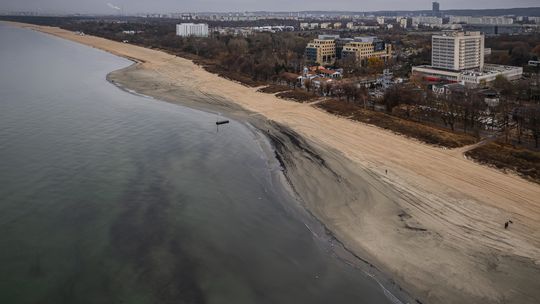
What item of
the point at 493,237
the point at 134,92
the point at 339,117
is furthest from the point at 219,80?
the point at 493,237

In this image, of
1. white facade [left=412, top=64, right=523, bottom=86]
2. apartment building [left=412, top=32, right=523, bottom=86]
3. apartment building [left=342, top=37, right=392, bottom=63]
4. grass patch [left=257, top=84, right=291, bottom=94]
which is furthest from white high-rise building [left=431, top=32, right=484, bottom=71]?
grass patch [left=257, top=84, right=291, bottom=94]

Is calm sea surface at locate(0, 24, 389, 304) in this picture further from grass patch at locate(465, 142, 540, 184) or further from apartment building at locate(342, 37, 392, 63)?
apartment building at locate(342, 37, 392, 63)

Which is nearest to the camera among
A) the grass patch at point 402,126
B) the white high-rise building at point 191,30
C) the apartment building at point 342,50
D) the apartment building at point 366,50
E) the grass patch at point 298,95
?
the grass patch at point 402,126

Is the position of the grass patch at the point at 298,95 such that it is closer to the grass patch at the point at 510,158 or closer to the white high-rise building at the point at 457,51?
the grass patch at the point at 510,158

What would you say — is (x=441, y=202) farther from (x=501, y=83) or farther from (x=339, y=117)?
(x=501, y=83)

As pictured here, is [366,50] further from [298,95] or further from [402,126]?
[402,126]

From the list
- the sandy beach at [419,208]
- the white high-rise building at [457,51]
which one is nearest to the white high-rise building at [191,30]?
the white high-rise building at [457,51]
